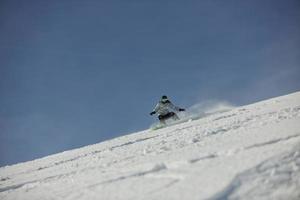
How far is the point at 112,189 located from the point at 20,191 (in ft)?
7.55

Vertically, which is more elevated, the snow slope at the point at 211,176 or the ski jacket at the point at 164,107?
the ski jacket at the point at 164,107

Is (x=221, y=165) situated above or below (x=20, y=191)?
below

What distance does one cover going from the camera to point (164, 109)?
58.8ft

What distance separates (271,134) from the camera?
16.6 feet

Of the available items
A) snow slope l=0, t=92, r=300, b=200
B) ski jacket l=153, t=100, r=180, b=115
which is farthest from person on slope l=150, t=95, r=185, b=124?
snow slope l=0, t=92, r=300, b=200

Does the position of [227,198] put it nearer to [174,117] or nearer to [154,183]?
[154,183]

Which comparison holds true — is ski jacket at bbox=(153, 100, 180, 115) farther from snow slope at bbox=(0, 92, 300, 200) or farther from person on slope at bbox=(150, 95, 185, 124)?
snow slope at bbox=(0, 92, 300, 200)

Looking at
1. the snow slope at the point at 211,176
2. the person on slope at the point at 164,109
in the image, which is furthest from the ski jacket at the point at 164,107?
the snow slope at the point at 211,176

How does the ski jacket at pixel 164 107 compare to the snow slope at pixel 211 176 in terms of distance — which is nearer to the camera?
the snow slope at pixel 211 176

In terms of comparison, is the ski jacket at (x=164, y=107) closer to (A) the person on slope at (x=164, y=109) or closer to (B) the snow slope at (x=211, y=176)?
(A) the person on slope at (x=164, y=109)

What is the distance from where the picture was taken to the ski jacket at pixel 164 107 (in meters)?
17.8

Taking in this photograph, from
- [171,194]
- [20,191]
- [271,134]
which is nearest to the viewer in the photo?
[171,194]

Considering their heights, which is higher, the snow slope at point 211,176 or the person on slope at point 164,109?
the person on slope at point 164,109

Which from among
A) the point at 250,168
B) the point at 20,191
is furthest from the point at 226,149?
the point at 20,191
